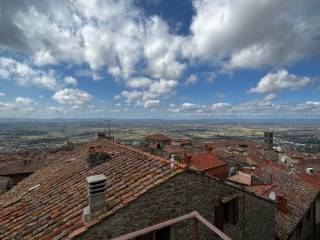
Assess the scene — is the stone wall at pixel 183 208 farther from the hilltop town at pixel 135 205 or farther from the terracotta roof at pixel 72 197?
the terracotta roof at pixel 72 197

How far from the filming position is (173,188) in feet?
26.0

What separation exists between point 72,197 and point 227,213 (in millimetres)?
6181

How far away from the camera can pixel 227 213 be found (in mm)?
10211

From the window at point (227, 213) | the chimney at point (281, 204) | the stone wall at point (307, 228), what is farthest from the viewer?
the stone wall at point (307, 228)

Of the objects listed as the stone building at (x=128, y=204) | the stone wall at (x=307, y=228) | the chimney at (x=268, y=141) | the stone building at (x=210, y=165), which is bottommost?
the stone wall at (x=307, y=228)

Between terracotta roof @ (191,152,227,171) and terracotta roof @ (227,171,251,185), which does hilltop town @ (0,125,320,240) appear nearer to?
terracotta roof @ (191,152,227,171)

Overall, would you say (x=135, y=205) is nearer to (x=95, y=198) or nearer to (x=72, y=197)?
(x=95, y=198)

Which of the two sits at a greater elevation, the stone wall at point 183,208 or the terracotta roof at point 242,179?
the stone wall at point 183,208

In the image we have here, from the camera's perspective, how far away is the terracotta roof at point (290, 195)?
14.7m

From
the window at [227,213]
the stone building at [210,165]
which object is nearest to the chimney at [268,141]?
the stone building at [210,165]

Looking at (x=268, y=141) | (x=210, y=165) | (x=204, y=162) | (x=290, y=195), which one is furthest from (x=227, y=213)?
(x=268, y=141)

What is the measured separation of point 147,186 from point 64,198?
131 inches

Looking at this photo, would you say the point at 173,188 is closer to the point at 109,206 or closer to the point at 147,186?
the point at 147,186

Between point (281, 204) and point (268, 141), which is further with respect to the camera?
point (268, 141)
